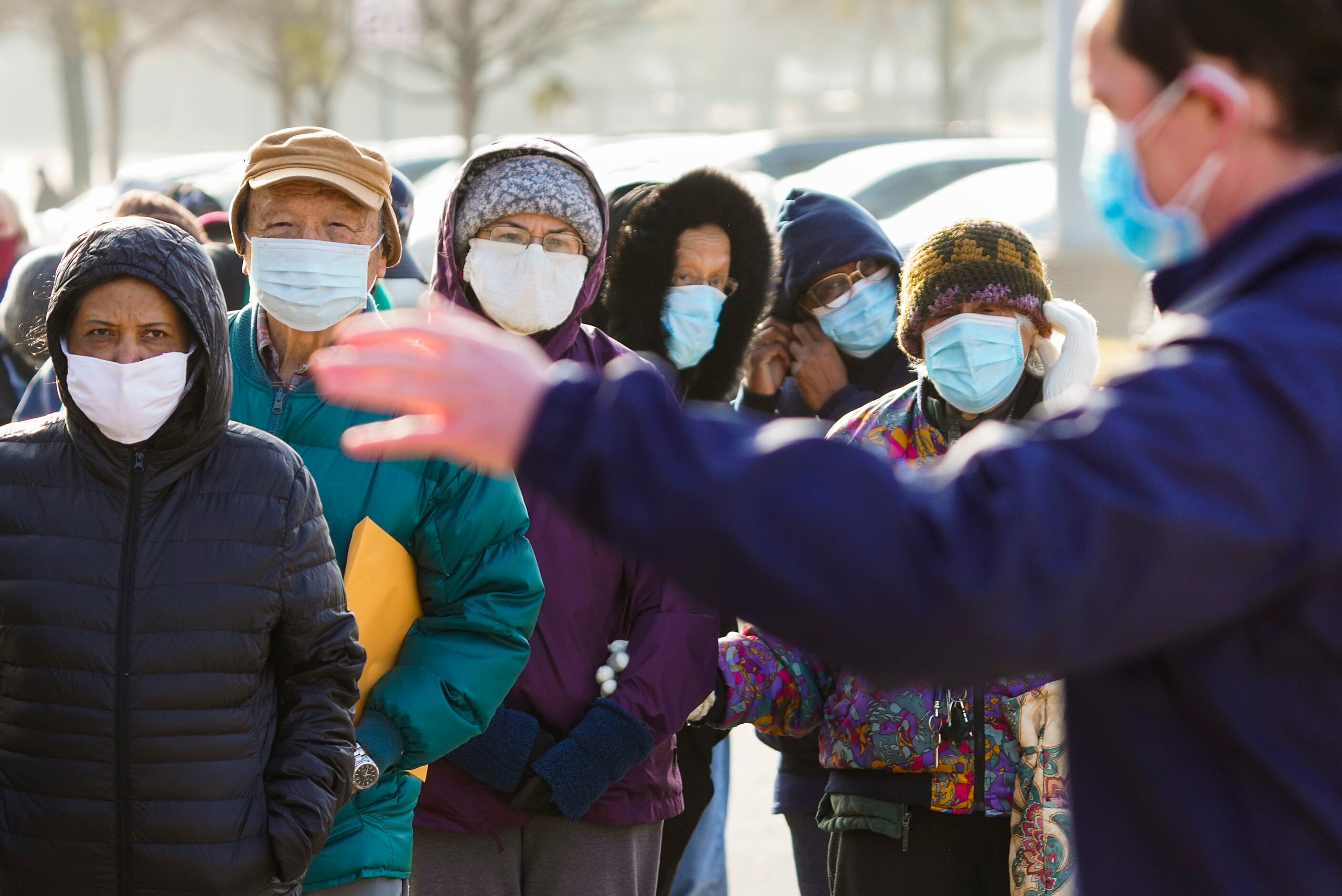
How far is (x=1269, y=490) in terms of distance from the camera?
1.28 m

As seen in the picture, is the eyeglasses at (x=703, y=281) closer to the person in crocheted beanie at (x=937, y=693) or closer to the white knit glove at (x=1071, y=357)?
the person in crocheted beanie at (x=937, y=693)

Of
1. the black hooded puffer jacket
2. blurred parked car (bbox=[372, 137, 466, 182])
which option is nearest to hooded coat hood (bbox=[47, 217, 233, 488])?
the black hooded puffer jacket

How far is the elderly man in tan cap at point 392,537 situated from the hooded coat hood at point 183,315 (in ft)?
1.11

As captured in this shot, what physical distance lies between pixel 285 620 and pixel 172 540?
25 cm

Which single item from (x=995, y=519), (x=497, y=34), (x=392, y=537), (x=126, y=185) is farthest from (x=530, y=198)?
(x=497, y=34)

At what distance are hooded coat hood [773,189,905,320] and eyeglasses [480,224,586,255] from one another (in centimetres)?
135

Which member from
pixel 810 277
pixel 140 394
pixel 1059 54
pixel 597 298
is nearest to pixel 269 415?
pixel 140 394

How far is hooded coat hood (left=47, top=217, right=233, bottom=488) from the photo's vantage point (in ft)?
9.41

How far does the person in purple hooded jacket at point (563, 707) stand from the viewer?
3.57 metres

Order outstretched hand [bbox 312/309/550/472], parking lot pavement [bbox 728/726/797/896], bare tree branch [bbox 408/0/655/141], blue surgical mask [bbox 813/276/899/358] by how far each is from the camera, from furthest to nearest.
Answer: bare tree branch [bbox 408/0/655/141], parking lot pavement [bbox 728/726/797/896], blue surgical mask [bbox 813/276/899/358], outstretched hand [bbox 312/309/550/472]

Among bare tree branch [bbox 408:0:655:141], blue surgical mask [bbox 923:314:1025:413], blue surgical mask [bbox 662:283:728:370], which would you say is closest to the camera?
blue surgical mask [bbox 923:314:1025:413]

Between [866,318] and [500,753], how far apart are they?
2.13 m

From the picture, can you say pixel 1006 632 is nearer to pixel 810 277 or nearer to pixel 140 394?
pixel 140 394

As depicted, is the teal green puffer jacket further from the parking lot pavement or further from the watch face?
the parking lot pavement
